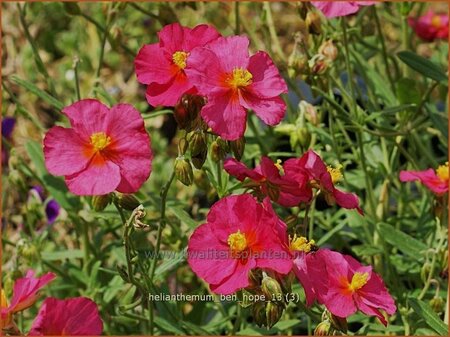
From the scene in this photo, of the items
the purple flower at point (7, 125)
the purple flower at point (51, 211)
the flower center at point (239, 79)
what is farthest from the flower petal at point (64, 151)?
the purple flower at point (7, 125)

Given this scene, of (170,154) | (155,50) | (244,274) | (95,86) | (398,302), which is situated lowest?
(170,154)

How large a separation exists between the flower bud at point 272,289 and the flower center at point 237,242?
57mm

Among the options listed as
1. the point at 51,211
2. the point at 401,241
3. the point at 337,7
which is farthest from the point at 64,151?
the point at 51,211

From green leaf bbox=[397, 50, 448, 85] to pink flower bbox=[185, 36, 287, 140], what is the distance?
556mm

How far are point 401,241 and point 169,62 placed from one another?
649 mm

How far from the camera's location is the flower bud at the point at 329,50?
1.72 meters

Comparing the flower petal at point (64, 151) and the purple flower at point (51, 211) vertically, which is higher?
the flower petal at point (64, 151)

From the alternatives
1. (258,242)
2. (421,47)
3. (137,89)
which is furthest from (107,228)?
(421,47)

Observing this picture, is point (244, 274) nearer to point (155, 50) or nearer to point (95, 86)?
point (155, 50)

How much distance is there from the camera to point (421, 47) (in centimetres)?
363

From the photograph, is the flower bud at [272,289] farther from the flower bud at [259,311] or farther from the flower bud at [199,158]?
the flower bud at [199,158]

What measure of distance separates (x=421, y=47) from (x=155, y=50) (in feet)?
8.10

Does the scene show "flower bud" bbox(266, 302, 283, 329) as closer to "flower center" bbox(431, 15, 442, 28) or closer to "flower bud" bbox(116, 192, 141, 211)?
"flower bud" bbox(116, 192, 141, 211)

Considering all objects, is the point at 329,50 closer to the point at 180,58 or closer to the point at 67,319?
the point at 180,58
